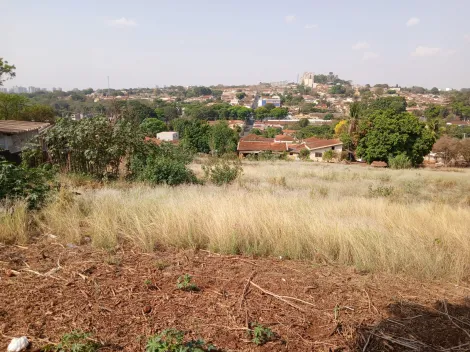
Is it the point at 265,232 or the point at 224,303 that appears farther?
the point at 265,232

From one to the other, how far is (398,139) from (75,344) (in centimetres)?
3864

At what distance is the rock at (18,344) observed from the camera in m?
2.12

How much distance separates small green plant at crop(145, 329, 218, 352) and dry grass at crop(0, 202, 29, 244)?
2578mm

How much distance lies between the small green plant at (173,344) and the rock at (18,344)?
2.48 ft

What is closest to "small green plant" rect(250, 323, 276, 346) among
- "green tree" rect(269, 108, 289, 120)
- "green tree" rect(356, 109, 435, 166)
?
"green tree" rect(356, 109, 435, 166)

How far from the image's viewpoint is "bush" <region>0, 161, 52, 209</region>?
194 inches

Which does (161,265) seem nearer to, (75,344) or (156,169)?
(75,344)

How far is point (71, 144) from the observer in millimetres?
9258

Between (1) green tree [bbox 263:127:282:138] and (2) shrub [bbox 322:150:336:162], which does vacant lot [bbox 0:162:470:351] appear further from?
(1) green tree [bbox 263:127:282:138]

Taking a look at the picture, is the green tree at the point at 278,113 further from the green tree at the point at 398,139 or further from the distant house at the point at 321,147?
the green tree at the point at 398,139

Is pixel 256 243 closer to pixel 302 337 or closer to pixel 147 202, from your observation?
pixel 302 337

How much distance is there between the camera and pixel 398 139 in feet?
118

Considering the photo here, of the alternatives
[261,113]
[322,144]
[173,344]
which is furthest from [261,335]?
[261,113]

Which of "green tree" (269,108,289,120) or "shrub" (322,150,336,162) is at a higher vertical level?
"green tree" (269,108,289,120)
